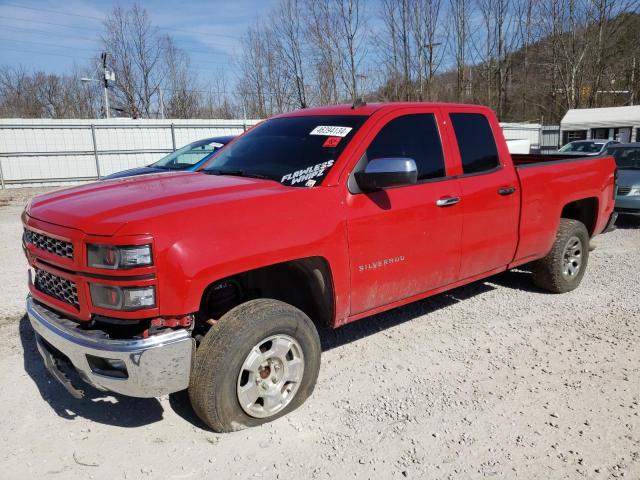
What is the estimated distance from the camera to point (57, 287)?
3.03 m

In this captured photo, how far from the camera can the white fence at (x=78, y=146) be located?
62.2 ft

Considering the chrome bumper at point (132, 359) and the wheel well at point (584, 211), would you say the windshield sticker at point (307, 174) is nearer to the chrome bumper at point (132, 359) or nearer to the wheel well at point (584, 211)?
the chrome bumper at point (132, 359)

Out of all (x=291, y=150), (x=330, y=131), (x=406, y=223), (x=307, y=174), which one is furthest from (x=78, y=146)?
(x=406, y=223)

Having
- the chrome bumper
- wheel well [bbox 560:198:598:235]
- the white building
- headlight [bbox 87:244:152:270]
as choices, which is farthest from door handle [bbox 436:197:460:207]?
the white building

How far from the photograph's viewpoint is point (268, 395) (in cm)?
312

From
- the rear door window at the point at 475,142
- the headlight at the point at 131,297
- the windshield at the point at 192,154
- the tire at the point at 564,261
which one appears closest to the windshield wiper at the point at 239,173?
the headlight at the point at 131,297

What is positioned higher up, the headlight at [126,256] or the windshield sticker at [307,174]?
the windshield sticker at [307,174]

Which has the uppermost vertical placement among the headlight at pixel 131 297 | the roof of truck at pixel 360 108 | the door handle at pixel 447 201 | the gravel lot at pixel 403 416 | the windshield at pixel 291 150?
the roof of truck at pixel 360 108

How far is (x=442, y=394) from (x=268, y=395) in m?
1.21

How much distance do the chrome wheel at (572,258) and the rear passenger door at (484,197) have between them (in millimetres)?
1144

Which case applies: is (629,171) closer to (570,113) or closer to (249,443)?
(249,443)

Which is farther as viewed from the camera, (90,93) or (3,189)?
(90,93)

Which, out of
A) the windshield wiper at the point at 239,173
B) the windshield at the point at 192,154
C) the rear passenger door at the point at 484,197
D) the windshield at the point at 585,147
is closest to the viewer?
the windshield wiper at the point at 239,173

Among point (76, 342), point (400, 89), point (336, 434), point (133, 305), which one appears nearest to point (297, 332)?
point (336, 434)
